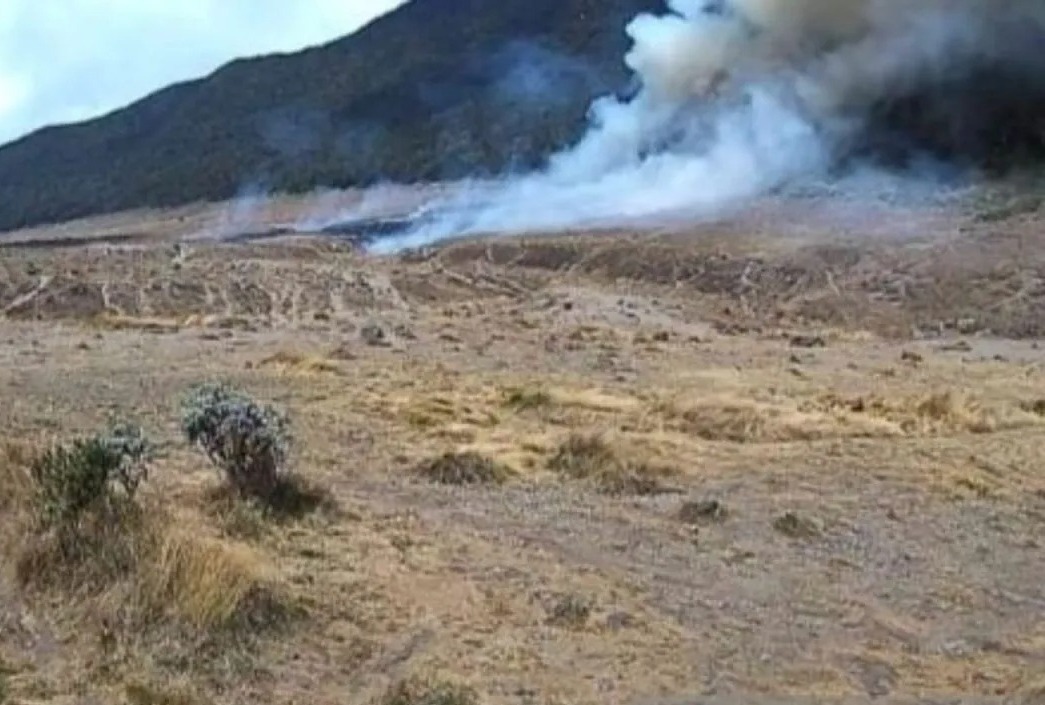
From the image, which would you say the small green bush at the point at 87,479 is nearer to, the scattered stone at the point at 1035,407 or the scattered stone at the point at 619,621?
the scattered stone at the point at 619,621

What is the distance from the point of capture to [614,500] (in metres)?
12.2

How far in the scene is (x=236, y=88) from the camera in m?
98.9

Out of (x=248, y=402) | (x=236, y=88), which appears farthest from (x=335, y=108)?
(x=248, y=402)

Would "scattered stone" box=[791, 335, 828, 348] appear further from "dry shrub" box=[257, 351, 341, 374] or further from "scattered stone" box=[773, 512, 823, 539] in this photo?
"scattered stone" box=[773, 512, 823, 539]

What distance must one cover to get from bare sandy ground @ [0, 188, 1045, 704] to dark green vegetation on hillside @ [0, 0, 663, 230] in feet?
132

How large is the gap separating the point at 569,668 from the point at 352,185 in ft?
219

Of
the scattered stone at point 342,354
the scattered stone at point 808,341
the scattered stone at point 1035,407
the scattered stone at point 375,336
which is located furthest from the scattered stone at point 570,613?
the scattered stone at point 808,341

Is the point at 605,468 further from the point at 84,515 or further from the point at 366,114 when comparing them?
the point at 366,114

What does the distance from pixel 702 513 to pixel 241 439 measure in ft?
9.96

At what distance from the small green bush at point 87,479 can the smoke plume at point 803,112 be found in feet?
124

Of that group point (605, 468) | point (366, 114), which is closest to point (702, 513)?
point (605, 468)

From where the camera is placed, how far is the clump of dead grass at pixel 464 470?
1289 centimetres

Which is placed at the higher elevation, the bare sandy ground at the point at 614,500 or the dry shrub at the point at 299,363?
the dry shrub at the point at 299,363

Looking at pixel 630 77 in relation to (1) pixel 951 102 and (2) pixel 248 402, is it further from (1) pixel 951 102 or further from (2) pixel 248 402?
(2) pixel 248 402
